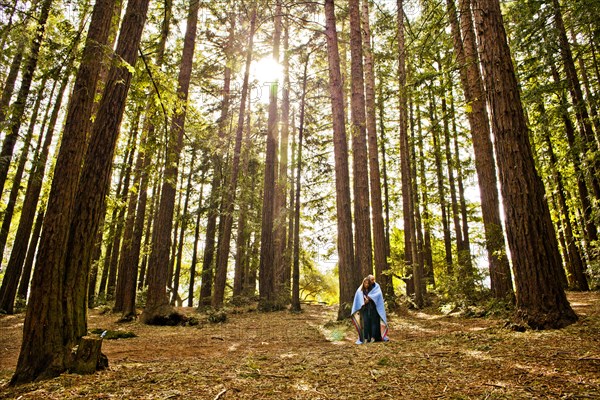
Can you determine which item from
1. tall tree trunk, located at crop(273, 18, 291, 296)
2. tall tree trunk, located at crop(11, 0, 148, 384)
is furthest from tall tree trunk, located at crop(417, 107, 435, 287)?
tall tree trunk, located at crop(11, 0, 148, 384)

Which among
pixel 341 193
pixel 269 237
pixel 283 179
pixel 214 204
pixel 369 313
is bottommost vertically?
pixel 369 313

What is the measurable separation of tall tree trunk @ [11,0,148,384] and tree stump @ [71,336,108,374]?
124 mm

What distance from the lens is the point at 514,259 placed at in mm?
5531

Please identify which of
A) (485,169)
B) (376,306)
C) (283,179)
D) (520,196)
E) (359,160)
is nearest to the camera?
(520,196)

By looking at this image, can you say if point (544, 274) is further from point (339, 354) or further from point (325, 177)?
point (325, 177)

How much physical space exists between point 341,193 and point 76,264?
7.37 m

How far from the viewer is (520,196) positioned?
5.59 metres

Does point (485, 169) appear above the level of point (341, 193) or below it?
above

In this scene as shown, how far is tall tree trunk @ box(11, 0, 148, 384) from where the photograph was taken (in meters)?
4.25

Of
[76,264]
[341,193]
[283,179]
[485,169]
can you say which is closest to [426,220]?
[283,179]

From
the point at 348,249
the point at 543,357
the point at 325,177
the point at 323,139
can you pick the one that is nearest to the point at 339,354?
the point at 543,357

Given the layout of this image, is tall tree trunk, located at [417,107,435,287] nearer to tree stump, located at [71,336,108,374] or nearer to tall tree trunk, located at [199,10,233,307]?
tall tree trunk, located at [199,10,233,307]

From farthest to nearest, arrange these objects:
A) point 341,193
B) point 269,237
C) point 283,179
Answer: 1. point 283,179
2. point 269,237
3. point 341,193

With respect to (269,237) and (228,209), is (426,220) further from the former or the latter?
(228,209)
